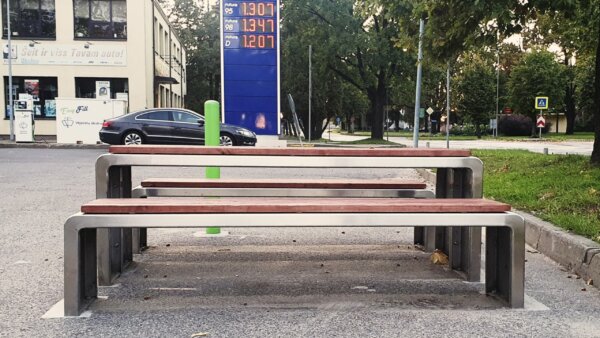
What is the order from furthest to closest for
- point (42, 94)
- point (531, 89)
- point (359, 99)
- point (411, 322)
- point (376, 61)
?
point (531, 89), point (359, 99), point (376, 61), point (42, 94), point (411, 322)

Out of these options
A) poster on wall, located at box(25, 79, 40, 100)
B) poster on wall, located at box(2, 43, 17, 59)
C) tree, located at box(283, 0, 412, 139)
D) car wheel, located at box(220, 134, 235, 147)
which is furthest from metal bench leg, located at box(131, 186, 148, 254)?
tree, located at box(283, 0, 412, 139)

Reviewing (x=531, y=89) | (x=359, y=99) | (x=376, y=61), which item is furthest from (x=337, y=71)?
(x=531, y=89)

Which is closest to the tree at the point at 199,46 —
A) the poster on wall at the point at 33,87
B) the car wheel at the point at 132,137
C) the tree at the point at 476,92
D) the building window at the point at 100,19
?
the tree at the point at 476,92

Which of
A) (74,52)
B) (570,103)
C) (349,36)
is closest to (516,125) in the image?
(570,103)

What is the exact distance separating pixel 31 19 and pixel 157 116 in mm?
12649

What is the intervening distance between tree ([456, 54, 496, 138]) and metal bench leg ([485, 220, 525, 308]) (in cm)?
5507

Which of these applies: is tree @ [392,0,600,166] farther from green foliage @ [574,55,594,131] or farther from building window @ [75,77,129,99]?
green foliage @ [574,55,594,131]

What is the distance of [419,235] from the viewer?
579cm

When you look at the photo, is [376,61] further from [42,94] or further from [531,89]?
[531,89]

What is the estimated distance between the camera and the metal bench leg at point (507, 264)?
3.75 m

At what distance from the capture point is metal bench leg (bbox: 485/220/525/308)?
3.75 meters

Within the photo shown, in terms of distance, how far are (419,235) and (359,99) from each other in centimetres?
4482

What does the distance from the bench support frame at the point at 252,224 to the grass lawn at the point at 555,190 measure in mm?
1610

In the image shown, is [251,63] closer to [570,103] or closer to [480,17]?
[480,17]
